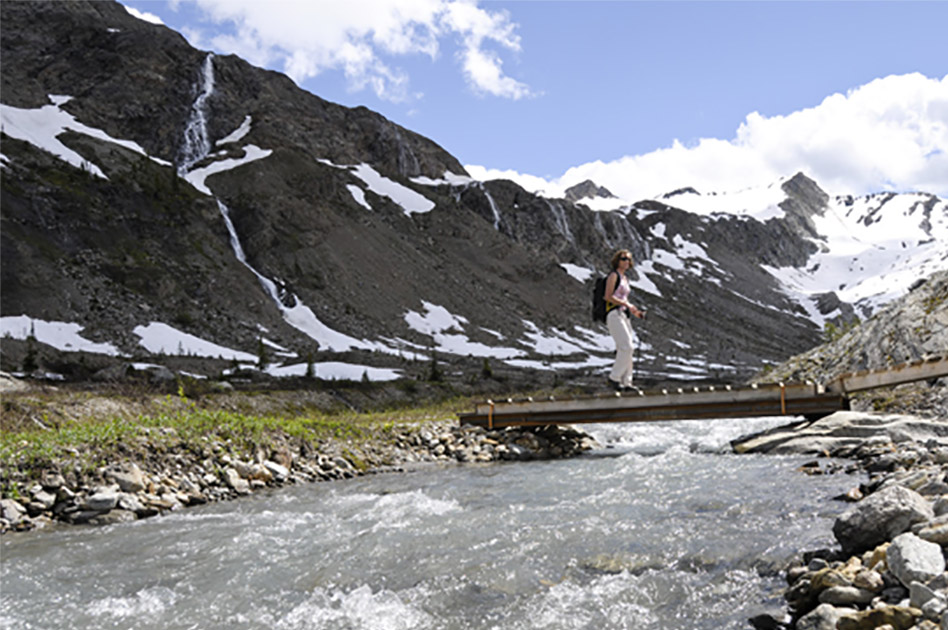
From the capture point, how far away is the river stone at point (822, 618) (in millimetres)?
5166

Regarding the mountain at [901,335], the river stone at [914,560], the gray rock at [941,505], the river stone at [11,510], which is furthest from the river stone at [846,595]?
the mountain at [901,335]

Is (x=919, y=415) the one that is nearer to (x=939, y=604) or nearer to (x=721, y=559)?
(x=721, y=559)

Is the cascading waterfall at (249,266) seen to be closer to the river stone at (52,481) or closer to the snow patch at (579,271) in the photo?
the river stone at (52,481)

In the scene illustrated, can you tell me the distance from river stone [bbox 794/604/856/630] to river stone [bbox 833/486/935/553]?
5.40 ft

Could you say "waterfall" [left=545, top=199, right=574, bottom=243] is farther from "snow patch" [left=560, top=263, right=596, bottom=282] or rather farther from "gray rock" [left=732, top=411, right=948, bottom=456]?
"gray rock" [left=732, top=411, right=948, bottom=456]

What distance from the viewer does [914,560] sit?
5.36 metres

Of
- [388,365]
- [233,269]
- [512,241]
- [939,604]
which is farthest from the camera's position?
[512,241]

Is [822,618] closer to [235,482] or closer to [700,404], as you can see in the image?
[235,482]

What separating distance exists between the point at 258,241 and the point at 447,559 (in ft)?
320

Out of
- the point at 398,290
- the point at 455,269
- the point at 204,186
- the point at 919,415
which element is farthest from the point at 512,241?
the point at 919,415

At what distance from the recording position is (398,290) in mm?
102875

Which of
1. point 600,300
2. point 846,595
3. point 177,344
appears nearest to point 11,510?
point 600,300

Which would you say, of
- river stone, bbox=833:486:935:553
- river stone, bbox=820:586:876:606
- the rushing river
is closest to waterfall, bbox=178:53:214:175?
the rushing river

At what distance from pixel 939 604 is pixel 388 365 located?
6802 cm
